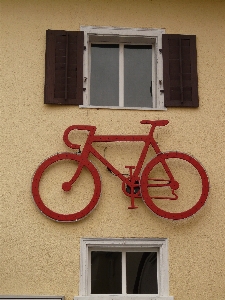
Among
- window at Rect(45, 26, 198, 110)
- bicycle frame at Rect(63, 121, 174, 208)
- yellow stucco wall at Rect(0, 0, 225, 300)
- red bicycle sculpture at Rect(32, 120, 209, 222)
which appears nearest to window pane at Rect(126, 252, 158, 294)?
yellow stucco wall at Rect(0, 0, 225, 300)

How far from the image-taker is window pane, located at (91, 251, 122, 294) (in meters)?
7.48

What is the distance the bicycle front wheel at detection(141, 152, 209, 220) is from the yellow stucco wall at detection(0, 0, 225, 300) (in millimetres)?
182

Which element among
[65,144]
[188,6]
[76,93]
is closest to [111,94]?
→ [76,93]

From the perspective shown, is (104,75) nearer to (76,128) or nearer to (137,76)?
(137,76)

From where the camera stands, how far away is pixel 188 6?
28.5ft

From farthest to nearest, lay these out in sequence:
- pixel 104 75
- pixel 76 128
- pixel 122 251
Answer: pixel 104 75 → pixel 76 128 → pixel 122 251

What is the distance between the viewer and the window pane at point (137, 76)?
8414 millimetres

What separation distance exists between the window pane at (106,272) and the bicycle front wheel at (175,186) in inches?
36.3

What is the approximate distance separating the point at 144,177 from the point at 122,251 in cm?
109

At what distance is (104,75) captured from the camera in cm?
852

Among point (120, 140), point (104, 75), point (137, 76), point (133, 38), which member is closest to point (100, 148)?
point (120, 140)

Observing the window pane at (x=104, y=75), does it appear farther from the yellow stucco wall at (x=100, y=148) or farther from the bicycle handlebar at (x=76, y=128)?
the bicycle handlebar at (x=76, y=128)

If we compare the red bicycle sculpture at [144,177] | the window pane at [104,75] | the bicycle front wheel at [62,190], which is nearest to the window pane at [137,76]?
the window pane at [104,75]

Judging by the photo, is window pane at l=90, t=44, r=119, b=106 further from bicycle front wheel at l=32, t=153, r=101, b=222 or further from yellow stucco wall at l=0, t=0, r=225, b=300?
bicycle front wheel at l=32, t=153, r=101, b=222
